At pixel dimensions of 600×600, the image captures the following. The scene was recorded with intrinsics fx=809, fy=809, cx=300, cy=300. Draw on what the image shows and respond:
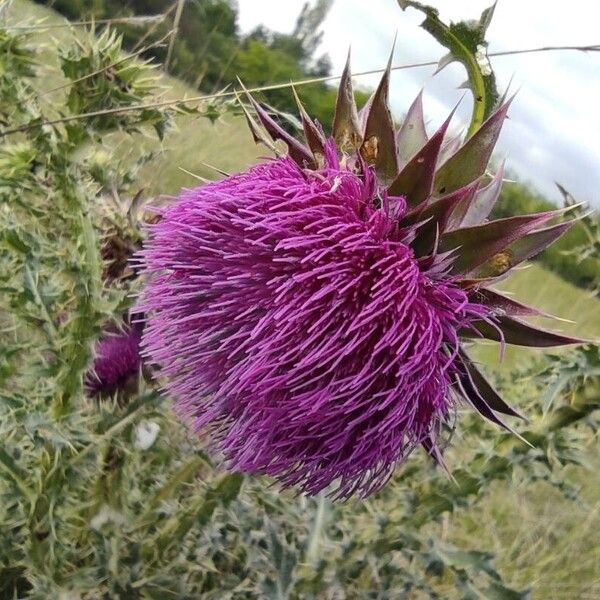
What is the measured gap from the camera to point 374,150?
1650 mm

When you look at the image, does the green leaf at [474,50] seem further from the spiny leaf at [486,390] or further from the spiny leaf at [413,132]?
the spiny leaf at [486,390]

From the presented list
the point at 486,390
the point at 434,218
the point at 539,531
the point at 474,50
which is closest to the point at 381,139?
the point at 434,218

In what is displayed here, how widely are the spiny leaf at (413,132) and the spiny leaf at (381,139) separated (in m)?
0.08

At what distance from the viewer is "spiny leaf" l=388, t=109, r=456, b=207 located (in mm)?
1562

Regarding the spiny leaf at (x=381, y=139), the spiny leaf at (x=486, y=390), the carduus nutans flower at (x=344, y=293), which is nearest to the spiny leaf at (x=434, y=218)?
the carduus nutans flower at (x=344, y=293)

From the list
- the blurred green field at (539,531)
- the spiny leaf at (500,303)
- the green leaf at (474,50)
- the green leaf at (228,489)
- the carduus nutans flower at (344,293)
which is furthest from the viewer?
the blurred green field at (539,531)

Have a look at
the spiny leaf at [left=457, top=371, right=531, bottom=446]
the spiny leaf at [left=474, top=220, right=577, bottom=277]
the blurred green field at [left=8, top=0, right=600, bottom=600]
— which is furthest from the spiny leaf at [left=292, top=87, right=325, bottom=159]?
the blurred green field at [left=8, top=0, right=600, bottom=600]

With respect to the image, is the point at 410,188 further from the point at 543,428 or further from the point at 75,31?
the point at 75,31

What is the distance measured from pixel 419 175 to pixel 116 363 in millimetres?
1285

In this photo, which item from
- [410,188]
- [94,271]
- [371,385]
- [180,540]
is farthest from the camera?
[180,540]

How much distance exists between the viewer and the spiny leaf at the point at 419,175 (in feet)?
5.12

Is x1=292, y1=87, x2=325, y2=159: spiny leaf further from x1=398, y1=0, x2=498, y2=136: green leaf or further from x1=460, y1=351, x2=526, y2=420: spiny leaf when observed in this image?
x1=460, y1=351, x2=526, y2=420: spiny leaf

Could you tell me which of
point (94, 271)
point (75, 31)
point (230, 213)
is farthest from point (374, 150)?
point (75, 31)

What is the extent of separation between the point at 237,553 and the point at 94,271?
4.02 ft
